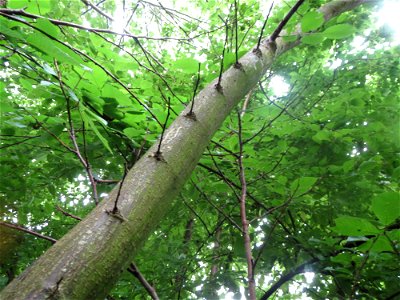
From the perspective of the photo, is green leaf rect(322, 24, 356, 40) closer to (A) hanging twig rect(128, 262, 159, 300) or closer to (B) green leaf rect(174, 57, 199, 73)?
(B) green leaf rect(174, 57, 199, 73)

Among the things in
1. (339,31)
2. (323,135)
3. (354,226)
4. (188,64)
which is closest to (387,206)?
(354,226)

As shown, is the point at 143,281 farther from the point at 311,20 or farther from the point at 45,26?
the point at 311,20

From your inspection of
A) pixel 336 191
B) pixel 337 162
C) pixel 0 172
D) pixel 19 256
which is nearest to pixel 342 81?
pixel 337 162

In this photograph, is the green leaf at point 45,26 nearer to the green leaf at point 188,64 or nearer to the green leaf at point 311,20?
the green leaf at point 188,64

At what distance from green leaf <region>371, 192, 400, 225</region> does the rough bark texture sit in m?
0.68

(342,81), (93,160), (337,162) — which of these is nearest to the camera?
(93,160)

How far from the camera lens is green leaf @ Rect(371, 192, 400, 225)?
3.19ft

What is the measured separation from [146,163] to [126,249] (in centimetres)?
32

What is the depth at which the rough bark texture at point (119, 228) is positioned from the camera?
0.66 metres

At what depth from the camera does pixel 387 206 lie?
989 millimetres

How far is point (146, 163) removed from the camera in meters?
1.04

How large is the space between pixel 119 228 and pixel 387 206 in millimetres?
871

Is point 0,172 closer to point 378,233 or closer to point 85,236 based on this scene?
point 85,236

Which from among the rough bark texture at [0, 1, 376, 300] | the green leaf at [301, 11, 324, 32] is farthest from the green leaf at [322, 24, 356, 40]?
the rough bark texture at [0, 1, 376, 300]
